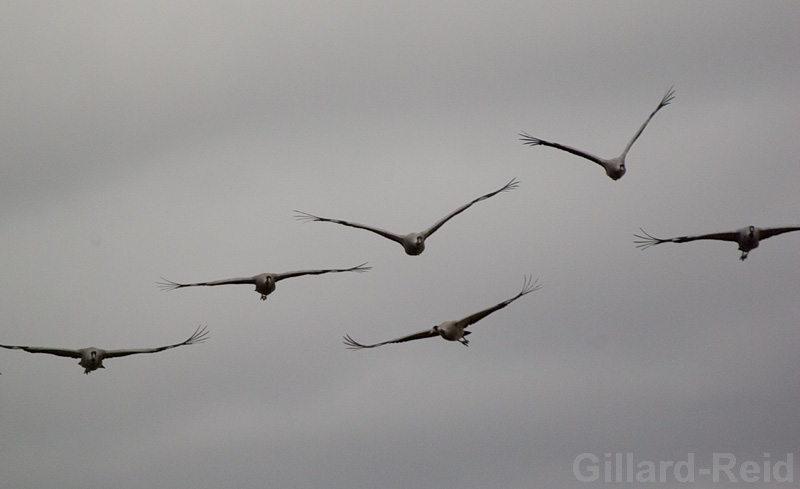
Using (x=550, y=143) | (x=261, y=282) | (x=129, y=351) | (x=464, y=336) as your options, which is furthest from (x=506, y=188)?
(x=129, y=351)

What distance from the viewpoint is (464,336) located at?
52469 millimetres

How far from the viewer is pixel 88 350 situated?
56.8 meters

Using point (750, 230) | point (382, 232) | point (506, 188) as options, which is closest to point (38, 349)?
point (382, 232)

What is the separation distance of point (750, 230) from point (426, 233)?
11376mm

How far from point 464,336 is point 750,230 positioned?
36.9ft

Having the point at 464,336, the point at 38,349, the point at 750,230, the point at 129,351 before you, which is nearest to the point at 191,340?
the point at 129,351

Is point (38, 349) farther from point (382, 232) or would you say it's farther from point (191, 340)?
point (382, 232)

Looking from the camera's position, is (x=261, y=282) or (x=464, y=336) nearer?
(x=464, y=336)

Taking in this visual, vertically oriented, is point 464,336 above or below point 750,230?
below

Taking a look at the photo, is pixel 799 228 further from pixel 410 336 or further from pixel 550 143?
pixel 410 336

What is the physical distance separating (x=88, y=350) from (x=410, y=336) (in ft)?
39.5

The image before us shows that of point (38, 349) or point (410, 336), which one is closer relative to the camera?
point (410, 336)

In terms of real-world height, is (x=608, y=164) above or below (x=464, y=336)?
above

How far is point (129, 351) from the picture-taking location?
56.2 meters
